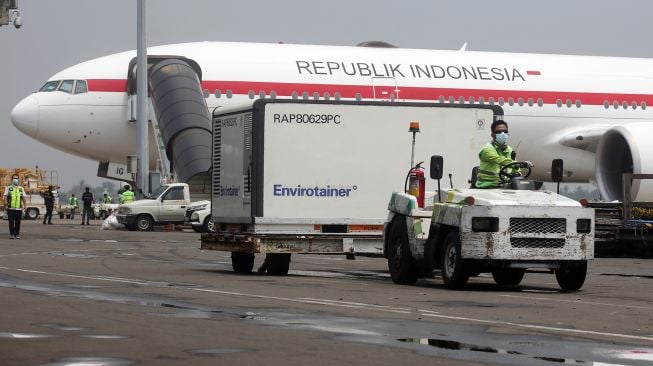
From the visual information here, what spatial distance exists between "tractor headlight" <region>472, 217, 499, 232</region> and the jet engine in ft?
58.9

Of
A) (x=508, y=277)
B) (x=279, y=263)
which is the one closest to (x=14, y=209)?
(x=279, y=263)

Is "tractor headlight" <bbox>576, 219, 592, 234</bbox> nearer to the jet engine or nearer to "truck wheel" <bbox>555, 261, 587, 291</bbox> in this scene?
"truck wheel" <bbox>555, 261, 587, 291</bbox>

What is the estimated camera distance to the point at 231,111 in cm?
2092

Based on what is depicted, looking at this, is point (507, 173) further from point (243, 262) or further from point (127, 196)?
point (127, 196)

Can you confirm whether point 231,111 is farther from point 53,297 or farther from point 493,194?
point 53,297

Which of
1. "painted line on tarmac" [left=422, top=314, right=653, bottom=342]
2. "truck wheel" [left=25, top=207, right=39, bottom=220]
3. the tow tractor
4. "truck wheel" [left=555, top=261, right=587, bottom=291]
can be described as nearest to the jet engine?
"truck wheel" [left=555, top=261, right=587, bottom=291]

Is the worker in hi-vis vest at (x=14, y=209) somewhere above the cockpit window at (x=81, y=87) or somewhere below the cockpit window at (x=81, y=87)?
below

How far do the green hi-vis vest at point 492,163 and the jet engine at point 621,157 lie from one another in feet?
55.1

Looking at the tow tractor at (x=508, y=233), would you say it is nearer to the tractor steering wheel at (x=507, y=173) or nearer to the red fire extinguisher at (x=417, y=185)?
the tractor steering wheel at (x=507, y=173)

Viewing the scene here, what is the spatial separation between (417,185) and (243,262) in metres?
3.45

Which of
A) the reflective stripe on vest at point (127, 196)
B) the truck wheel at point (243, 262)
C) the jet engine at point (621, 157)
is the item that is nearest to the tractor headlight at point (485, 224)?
the truck wheel at point (243, 262)

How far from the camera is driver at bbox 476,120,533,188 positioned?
17.1 meters

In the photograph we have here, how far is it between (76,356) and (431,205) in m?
10.4

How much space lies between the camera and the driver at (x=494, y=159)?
56.2 ft
